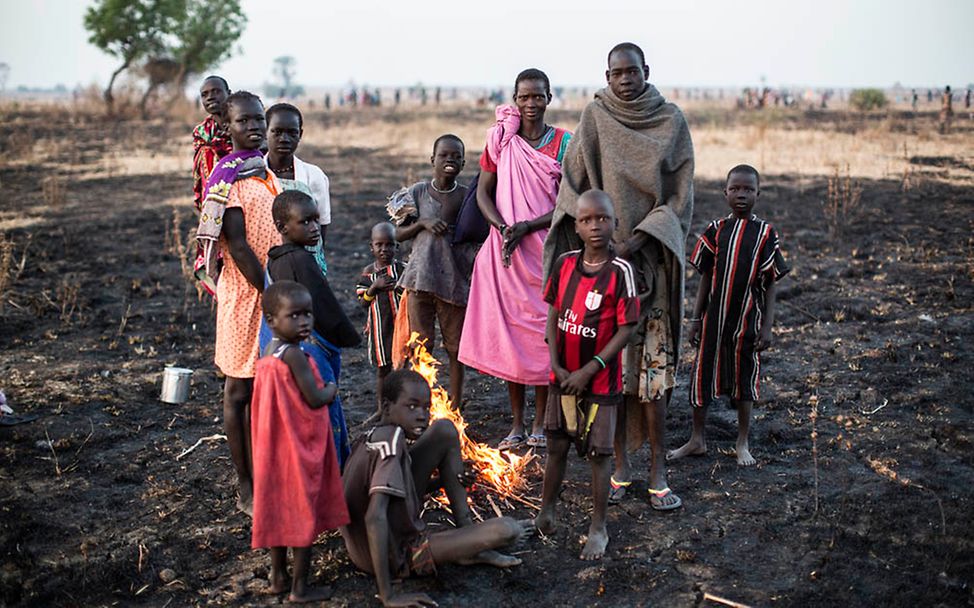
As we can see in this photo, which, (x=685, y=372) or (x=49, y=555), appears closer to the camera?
(x=49, y=555)

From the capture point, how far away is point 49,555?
3762 millimetres

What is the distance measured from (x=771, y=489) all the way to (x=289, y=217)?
2.70 m

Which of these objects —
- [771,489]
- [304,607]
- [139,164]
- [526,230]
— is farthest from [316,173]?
[139,164]

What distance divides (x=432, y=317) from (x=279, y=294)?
1.96 meters

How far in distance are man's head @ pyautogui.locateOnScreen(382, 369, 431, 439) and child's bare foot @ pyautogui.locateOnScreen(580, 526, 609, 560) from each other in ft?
2.95

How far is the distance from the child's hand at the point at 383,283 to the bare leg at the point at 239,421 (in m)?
1.16

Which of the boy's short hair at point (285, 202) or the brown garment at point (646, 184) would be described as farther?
the brown garment at point (646, 184)

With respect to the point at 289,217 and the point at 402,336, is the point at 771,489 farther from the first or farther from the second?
the point at 289,217

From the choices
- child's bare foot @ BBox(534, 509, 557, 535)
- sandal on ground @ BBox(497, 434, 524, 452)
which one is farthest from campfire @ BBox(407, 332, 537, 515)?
child's bare foot @ BBox(534, 509, 557, 535)

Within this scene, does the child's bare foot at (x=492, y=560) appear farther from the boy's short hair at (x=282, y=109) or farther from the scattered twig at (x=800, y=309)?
the scattered twig at (x=800, y=309)

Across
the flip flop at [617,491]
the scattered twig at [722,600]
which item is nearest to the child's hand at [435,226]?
the flip flop at [617,491]

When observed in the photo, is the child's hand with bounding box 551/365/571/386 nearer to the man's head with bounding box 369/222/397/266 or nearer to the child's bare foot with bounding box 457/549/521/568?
the child's bare foot with bounding box 457/549/521/568

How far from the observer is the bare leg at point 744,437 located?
457 centimetres

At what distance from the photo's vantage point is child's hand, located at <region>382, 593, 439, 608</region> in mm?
3158
